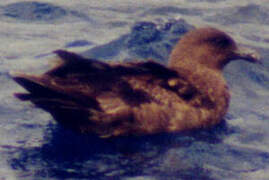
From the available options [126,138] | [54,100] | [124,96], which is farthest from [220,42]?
[54,100]

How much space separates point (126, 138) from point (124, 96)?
17.8 inches

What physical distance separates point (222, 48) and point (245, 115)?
0.97 meters

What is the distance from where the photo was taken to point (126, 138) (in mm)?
4879

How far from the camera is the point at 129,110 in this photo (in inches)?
186

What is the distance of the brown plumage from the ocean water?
0.19 meters

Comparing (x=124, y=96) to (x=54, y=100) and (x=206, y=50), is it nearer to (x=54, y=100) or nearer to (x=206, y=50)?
(x=54, y=100)

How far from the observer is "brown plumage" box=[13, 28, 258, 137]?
449cm

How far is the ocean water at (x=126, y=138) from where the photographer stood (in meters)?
4.31

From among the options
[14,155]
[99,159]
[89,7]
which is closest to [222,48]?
[99,159]

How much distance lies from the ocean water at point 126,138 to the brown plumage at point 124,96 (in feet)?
0.63

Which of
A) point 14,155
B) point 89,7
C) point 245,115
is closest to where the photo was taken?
point 14,155

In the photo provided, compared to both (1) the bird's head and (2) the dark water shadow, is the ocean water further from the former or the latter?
(1) the bird's head

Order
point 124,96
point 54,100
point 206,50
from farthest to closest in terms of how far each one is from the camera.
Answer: point 206,50, point 124,96, point 54,100

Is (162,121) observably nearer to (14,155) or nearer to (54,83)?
(54,83)
